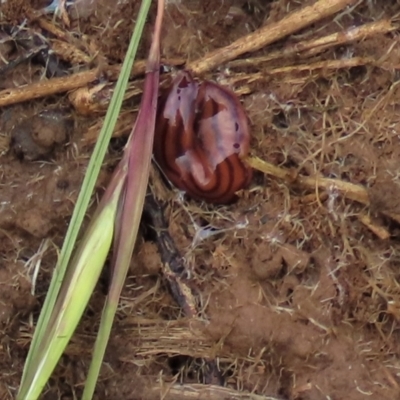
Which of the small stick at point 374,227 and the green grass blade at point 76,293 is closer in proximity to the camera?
the green grass blade at point 76,293

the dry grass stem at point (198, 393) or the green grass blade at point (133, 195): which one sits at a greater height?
the green grass blade at point (133, 195)

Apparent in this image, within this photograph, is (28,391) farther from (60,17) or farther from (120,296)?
(60,17)

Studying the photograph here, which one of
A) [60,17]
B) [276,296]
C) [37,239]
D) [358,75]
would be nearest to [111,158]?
[37,239]

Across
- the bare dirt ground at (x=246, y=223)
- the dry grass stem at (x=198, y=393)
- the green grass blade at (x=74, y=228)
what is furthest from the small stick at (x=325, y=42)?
the dry grass stem at (x=198, y=393)

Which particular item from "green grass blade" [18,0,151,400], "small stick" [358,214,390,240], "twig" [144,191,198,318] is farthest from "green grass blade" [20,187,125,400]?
"small stick" [358,214,390,240]

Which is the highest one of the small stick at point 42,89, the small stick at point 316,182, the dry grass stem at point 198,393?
the small stick at point 42,89

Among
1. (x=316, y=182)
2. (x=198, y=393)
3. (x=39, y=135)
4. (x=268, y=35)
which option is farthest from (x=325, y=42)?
(x=198, y=393)

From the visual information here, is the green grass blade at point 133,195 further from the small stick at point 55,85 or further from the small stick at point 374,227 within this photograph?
the small stick at point 374,227
